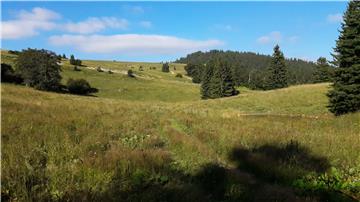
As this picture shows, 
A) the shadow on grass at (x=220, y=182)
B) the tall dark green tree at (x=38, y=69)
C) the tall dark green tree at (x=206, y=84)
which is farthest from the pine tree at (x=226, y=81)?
the shadow on grass at (x=220, y=182)

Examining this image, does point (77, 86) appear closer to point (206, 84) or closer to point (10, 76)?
point (10, 76)

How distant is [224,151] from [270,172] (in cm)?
232

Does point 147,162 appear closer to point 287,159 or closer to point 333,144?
point 287,159

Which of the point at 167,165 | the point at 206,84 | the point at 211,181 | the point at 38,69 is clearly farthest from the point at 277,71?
the point at 211,181

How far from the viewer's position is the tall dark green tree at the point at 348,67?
3126 cm

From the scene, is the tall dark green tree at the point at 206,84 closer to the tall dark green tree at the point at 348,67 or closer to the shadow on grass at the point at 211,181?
the tall dark green tree at the point at 348,67

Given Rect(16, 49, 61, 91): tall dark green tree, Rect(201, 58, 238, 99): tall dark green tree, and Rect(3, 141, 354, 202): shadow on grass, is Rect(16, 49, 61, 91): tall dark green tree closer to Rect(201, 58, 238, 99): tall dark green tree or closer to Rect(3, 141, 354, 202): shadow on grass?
Rect(201, 58, 238, 99): tall dark green tree

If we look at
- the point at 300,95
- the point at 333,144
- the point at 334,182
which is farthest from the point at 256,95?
the point at 334,182

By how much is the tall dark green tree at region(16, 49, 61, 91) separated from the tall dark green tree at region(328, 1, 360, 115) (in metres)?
52.3

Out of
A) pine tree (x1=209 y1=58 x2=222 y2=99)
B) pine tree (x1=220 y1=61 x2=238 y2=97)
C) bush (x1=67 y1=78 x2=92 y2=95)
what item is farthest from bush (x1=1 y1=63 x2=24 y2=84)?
pine tree (x1=220 y1=61 x2=238 y2=97)

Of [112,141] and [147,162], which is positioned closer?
[147,162]

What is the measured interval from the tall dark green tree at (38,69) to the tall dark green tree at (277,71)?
45.2 m

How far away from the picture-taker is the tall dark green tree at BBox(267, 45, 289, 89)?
8381 cm

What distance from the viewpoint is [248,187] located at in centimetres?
723
